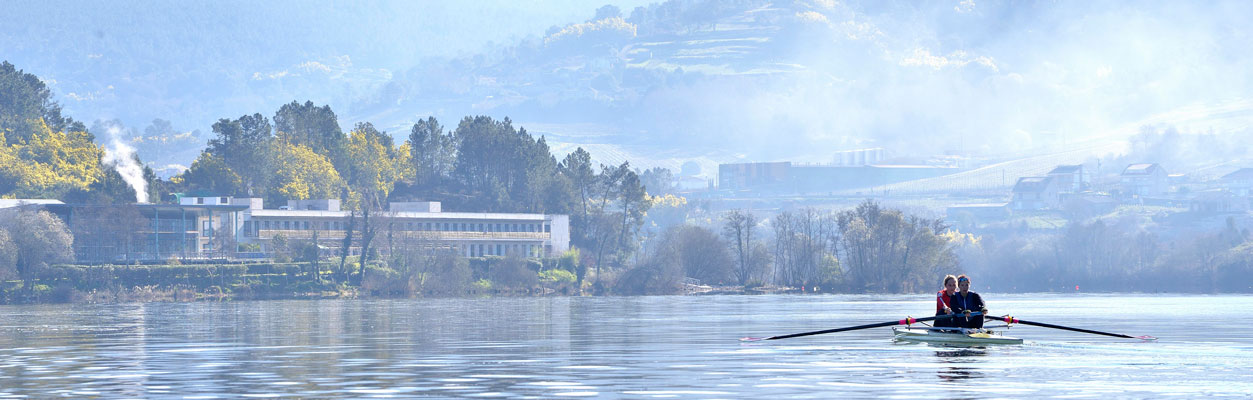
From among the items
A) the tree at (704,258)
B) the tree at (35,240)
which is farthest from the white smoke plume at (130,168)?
the tree at (704,258)

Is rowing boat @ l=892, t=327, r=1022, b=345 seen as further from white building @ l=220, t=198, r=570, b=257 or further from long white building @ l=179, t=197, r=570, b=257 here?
long white building @ l=179, t=197, r=570, b=257

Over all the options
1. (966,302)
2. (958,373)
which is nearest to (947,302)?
(966,302)

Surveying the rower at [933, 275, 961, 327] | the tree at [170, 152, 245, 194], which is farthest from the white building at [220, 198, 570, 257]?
the rower at [933, 275, 961, 327]

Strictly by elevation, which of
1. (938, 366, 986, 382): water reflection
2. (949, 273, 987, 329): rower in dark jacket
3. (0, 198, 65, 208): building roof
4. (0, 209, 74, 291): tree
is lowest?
(938, 366, 986, 382): water reflection

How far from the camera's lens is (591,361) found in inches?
2095

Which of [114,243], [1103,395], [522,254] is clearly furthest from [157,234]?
[1103,395]

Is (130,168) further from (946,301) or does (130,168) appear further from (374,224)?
(946,301)

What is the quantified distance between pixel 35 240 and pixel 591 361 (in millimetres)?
109842

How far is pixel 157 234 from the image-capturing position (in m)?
169

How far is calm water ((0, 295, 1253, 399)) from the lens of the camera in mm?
42438

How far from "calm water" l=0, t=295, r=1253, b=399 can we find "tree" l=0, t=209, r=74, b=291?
68.9 metres

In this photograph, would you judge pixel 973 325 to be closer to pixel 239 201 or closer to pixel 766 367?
pixel 766 367

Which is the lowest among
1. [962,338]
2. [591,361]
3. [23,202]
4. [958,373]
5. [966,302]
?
[958,373]

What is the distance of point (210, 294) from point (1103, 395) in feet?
403
